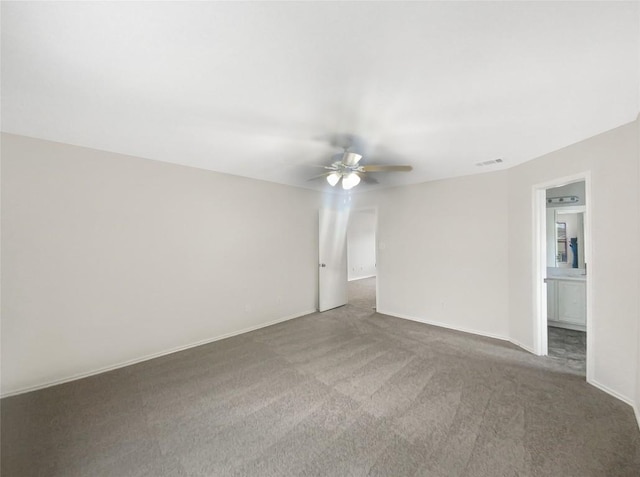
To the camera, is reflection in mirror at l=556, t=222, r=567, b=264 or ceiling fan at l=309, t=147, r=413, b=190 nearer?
ceiling fan at l=309, t=147, r=413, b=190

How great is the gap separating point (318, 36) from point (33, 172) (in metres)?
2.98

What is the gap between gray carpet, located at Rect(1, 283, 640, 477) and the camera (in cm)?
153

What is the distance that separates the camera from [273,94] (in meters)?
1.69

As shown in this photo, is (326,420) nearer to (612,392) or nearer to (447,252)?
(612,392)

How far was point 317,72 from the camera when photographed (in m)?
1.46

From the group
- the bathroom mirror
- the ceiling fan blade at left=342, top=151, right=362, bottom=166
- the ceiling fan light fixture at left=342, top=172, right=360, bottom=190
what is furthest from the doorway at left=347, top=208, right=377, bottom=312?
the ceiling fan blade at left=342, top=151, right=362, bottom=166

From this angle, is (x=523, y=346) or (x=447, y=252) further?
(x=447, y=252)

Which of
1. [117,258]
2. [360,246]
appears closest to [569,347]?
[117,258]

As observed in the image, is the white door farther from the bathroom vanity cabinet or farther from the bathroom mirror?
the bathroom mirror

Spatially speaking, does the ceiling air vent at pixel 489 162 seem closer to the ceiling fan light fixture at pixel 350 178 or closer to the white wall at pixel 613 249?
the white wall at pixel 613 249

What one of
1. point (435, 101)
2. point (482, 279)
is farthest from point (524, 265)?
point (435, 101)

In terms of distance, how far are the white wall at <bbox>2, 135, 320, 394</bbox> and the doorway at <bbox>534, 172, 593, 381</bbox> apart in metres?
3.75

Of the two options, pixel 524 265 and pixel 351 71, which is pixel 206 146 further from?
pixel 524 265

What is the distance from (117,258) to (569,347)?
5699 millimetres
